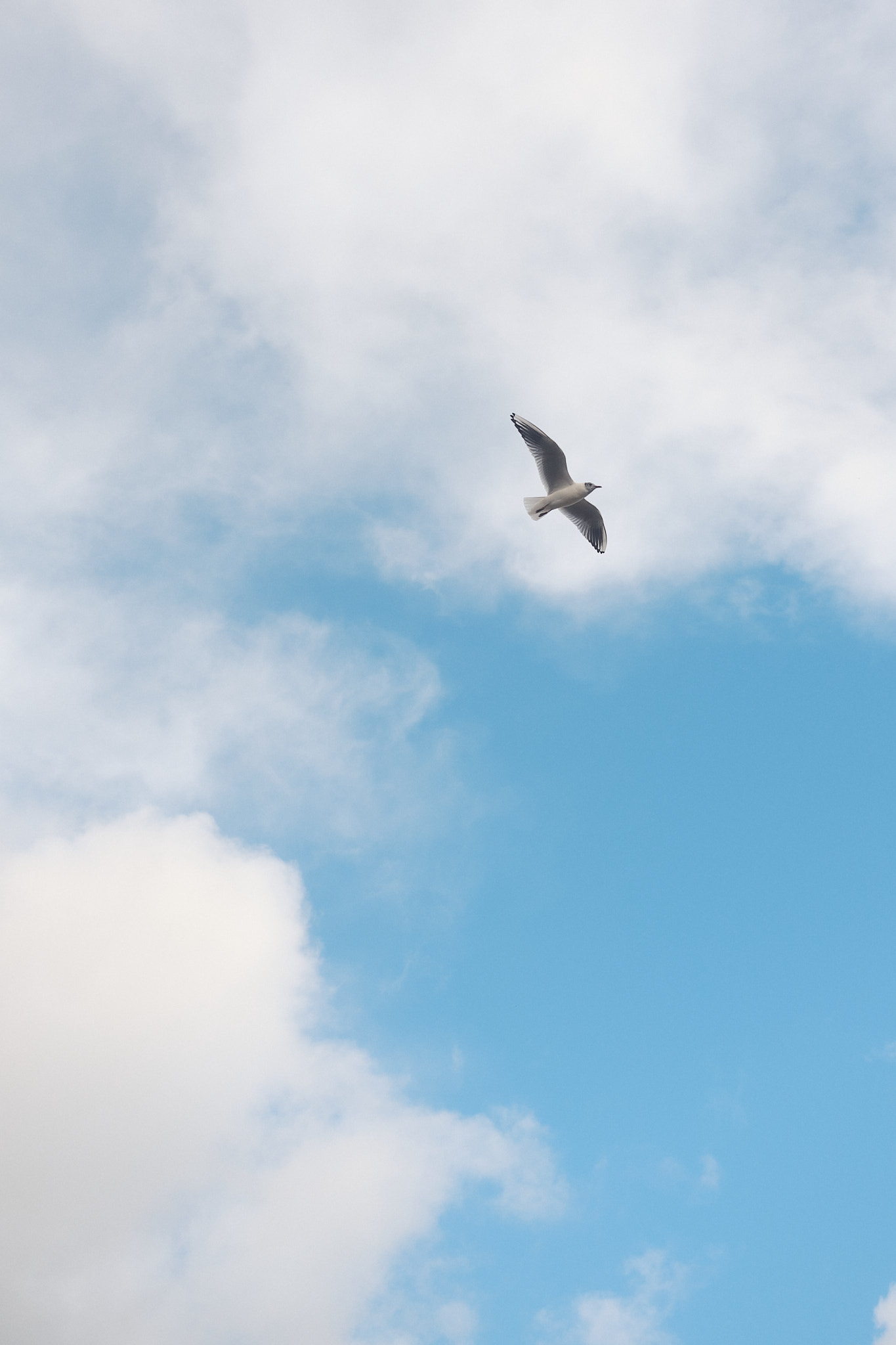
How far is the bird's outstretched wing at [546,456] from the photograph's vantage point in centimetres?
4950

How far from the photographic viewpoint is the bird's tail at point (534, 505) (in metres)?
49.8

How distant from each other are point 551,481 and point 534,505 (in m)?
1.49

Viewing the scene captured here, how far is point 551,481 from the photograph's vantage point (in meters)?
50.5

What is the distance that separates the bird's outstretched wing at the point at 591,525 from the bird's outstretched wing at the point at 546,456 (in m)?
1.43

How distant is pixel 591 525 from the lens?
51812 millimetres

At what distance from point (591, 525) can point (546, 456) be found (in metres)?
3.94

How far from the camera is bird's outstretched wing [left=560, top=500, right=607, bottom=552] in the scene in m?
51.4

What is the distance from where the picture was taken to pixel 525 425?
162ft

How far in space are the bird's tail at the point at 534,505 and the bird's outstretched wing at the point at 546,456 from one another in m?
0.91

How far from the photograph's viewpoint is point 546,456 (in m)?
49.8

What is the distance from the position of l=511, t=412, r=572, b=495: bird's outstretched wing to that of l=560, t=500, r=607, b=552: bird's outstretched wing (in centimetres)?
143

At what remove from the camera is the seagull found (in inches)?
1953

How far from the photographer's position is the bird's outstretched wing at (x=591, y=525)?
51.4 metres

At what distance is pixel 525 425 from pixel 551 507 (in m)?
3.62
